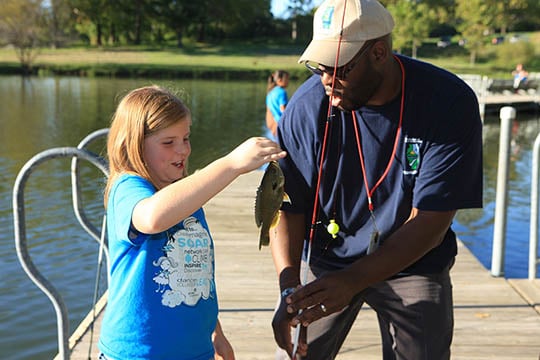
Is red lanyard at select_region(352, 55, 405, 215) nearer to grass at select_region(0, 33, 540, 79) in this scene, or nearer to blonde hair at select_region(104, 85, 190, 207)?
blonde hair at select_region(104, 85, 190, 207)

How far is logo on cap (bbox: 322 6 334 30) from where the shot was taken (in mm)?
2592

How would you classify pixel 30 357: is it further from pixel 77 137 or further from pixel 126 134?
pixel 77 137

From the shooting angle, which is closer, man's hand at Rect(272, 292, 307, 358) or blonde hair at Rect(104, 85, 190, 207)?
blonde hair at Rect(104, 85, 190, 207)

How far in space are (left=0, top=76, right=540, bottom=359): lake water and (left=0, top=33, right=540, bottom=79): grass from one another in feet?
54.0

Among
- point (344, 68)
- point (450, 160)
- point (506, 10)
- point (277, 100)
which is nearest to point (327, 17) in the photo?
point (344, 68)

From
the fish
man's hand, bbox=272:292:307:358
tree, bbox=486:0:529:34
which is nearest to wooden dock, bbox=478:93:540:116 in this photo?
man's hand, bbox=272:292:307:358

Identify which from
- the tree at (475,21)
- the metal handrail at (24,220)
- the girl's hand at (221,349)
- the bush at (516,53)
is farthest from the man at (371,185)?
the tree at (475,21)

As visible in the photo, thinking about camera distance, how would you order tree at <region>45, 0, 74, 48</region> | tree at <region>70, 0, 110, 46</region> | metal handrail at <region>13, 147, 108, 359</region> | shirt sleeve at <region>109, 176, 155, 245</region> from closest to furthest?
1. shirt sleeve at <region>109, 176, 155, 245</region>
2. metal handrail at <region>13, 147, 108, 359</region>
3. tree at <region>45, 0, 74, 48</region>
4. tree at <region>70, 0, 110, 46</region>

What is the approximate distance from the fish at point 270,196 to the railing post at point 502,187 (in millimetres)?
3412

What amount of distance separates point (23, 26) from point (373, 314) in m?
49.8

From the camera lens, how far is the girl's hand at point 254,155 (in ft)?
6.54

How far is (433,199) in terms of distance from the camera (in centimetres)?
261

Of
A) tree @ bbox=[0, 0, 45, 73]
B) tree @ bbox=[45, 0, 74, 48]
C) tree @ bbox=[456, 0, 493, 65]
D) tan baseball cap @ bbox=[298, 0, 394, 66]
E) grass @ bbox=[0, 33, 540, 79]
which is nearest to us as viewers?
tan baseball cap @ bbox=[298, 0, 394, 66]

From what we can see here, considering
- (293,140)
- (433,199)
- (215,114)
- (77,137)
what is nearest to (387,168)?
(433,199)
